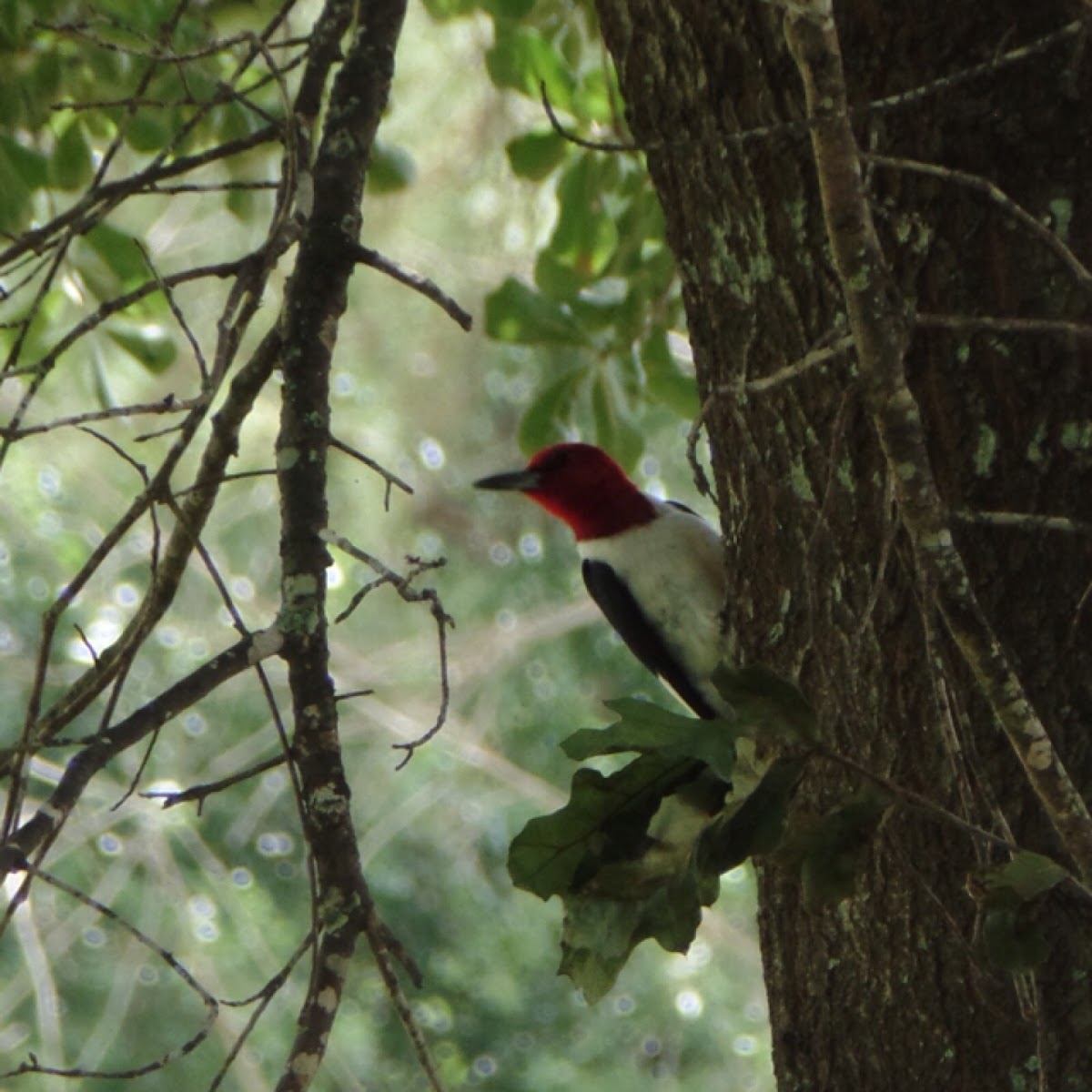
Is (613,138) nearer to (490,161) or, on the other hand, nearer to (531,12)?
(531,12)

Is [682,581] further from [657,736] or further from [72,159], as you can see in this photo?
[657,736]

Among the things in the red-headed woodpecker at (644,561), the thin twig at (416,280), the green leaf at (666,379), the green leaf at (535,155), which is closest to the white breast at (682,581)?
the red-headed woodpecker at (644,561)

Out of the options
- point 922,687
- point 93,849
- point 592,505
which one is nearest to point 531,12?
point 592,505

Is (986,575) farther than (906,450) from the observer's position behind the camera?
Yes

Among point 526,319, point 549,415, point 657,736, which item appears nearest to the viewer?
point 657,736

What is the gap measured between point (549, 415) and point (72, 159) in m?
1.03

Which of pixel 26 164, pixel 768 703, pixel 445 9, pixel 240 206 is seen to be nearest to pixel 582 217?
pixel 445 9

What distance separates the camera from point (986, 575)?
1.87 metres

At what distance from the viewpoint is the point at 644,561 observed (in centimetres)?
383

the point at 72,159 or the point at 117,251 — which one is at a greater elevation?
the point at 72,159

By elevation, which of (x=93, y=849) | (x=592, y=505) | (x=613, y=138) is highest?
(x=93, y=849)

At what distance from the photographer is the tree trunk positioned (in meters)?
1.85

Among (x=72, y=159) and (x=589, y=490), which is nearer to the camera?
(x=72, y=159)

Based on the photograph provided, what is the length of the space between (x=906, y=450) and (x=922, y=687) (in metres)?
0.52
